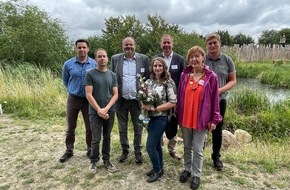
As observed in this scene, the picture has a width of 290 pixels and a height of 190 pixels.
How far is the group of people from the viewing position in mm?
3545

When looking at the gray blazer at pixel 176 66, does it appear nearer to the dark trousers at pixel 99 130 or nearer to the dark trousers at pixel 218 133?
the dark trousers at pixel 218 133

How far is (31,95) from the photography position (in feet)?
27.9

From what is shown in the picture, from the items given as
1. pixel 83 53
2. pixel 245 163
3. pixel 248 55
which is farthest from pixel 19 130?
pixel 248 55

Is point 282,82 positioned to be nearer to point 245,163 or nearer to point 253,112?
point 253,112

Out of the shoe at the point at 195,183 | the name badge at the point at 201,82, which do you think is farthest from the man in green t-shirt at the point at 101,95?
the shoe at the point at 195,183

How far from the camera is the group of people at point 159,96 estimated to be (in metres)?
3.54

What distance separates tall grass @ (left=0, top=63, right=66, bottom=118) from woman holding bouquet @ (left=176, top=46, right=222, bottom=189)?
488 centimetres

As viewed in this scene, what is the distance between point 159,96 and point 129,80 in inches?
26.3

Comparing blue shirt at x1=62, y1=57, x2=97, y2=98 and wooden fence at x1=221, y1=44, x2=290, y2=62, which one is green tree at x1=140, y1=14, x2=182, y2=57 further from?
blue shirt at x1=62, y1=57, x2=97, y2=98

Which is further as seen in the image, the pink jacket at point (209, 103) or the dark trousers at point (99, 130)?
the dark trousers at point (99, 130)

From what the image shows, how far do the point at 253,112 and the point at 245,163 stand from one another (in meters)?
4.25

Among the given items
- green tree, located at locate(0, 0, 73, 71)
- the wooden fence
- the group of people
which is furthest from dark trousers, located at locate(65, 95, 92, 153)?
the wooden fence

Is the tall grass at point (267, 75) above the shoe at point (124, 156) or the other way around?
above

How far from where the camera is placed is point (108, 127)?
13.3 feet
